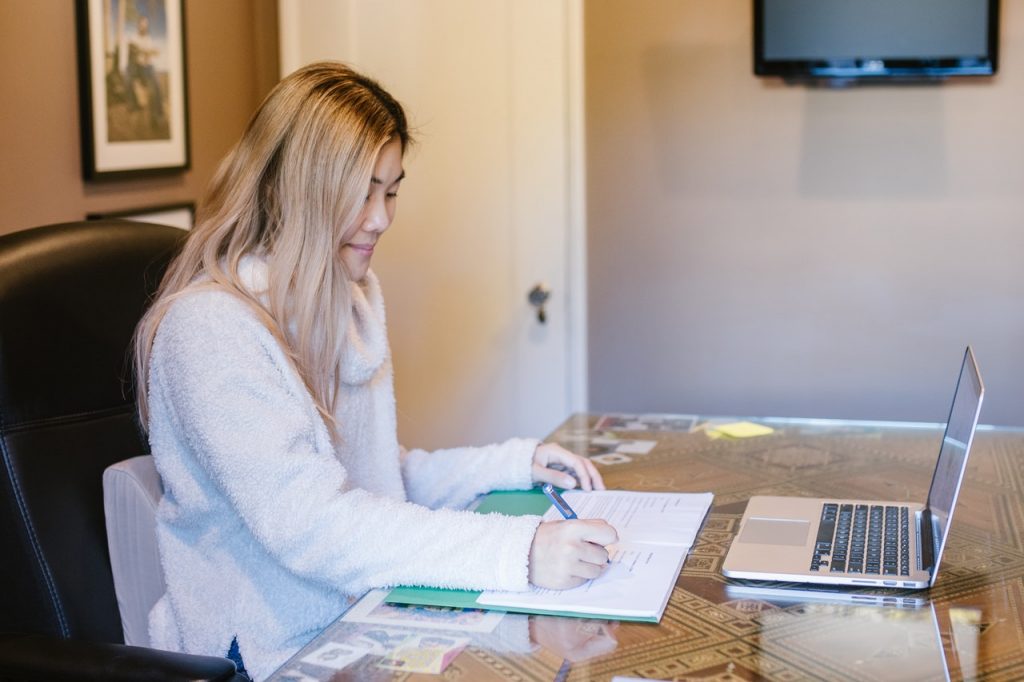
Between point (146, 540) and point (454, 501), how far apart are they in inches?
19.1

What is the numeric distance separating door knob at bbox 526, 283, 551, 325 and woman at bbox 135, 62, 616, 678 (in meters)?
1.64

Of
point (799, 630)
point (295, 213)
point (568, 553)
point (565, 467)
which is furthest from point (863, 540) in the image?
point (295, 213)

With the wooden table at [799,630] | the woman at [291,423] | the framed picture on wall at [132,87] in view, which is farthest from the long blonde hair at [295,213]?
the framed picture on wall at [132,87]

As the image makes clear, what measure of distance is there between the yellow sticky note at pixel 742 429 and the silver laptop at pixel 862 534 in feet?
1.45

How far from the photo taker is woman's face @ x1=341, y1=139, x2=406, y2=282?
1.68 m

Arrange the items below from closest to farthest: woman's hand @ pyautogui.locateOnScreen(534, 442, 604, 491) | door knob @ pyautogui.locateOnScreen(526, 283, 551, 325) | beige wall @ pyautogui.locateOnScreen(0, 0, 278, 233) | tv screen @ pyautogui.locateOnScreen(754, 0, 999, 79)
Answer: woman's hand @ pyautogui.locateOnScreen(534, 442, 604, 491), beige wall @ pyautogui.locateOnScreen(0, 0, 278, 233), tv screen @ pyautogui.locateOnScreen(754, 0, 999, 79), door knob @ pyautogui.locateOnScreen(526, 283, 551, 325)

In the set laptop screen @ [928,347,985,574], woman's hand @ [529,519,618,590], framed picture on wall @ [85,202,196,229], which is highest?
framed picture on wall @ [85,202,196,229]

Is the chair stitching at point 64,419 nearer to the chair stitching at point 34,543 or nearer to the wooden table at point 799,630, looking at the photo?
the chair stitching at point 34,543

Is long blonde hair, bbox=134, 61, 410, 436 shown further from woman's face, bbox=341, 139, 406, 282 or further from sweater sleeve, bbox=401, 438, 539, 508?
sweater sleeve, bbox=401, 438, 539, 508

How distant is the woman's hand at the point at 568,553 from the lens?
1.34 metres

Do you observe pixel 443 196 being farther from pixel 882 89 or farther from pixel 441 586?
pixel 441 586

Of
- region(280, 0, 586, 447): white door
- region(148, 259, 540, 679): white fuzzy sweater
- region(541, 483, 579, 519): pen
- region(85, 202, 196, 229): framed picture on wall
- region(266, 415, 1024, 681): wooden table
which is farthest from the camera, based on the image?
region(280, 0, 586, 447): white door

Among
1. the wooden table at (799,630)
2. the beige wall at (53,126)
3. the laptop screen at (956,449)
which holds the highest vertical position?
the beige wall at (53,126)

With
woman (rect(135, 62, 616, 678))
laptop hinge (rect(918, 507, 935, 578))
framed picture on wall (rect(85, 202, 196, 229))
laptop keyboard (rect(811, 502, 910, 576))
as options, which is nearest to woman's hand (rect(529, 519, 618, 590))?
woman (rect(135, 62, 616, 678))
